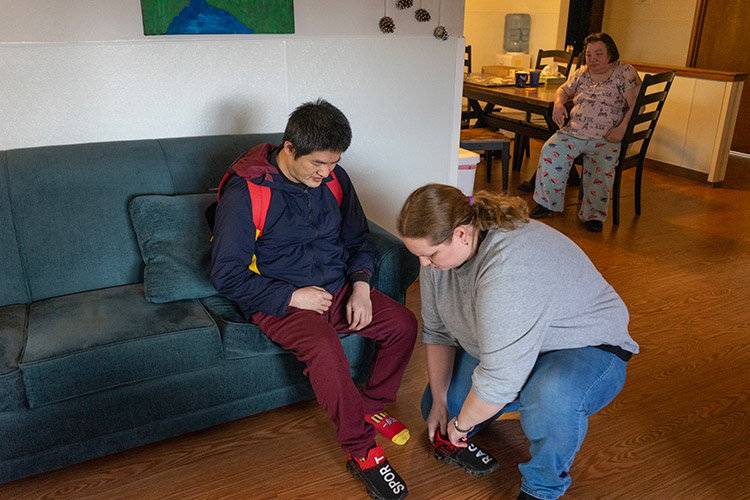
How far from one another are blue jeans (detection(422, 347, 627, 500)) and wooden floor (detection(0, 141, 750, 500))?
0.60 ft

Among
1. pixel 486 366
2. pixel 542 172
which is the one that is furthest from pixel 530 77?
pixel 486 366

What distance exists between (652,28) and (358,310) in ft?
17.1

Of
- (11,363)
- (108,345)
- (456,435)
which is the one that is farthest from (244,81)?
(456,435)

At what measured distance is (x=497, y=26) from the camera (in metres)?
7.02

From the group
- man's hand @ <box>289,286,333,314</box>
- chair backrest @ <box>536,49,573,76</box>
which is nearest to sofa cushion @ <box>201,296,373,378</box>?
man's hand @ <box>289,286,333,314</box>

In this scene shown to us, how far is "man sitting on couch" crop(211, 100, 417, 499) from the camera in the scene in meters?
1.87

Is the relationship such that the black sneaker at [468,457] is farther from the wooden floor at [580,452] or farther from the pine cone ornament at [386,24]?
the pine cone ornament at [386,24]

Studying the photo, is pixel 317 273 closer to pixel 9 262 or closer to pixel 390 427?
pixel 390 427

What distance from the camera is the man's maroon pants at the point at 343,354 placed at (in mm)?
1857

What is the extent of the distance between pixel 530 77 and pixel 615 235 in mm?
1416

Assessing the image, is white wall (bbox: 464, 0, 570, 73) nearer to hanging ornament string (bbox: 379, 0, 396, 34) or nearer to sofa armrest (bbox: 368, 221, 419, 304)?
hanging ornament string (bbox: 379, 0, 396, 34)

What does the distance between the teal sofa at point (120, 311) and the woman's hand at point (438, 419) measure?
0.35 meters

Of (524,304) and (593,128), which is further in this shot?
(593,128)

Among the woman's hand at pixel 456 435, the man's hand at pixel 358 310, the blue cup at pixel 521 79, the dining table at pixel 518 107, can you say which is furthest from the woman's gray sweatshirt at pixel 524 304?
the blue cup at pixel 521 79
